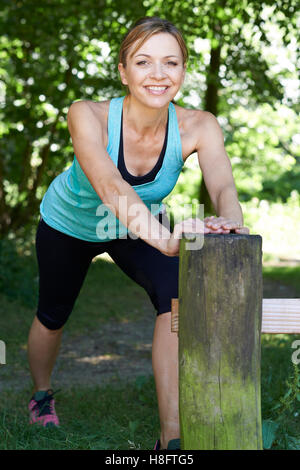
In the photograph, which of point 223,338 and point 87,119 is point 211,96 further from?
point 223,338

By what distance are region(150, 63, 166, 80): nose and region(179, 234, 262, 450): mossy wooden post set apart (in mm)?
795

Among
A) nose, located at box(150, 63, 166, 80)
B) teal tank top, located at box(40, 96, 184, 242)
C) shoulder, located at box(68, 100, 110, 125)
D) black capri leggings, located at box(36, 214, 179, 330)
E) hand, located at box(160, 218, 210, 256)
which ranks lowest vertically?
hand, located at box(160, 218, 210, 256)

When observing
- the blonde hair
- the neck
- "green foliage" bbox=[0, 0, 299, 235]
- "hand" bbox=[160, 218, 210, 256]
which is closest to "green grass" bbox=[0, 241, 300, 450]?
"hand" bbox=[160, 218, 210, 256]

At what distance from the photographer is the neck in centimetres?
255

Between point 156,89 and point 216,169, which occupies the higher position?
point 156,89

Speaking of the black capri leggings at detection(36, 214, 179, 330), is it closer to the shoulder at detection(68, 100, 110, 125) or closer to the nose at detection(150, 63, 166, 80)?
the shoulder at detection(68, 100, 110, 125)

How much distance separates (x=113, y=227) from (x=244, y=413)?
1.13 m

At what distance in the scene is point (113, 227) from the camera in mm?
2752

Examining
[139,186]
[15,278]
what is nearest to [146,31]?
[139,186]

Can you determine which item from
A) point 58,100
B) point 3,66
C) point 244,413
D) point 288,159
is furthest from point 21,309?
point 288,159

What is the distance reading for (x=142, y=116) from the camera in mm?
2566

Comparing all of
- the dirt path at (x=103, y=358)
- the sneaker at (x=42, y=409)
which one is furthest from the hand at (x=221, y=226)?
the dirt path at (x=103, y=358)

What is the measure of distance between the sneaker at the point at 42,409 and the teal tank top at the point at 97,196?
89 cm
